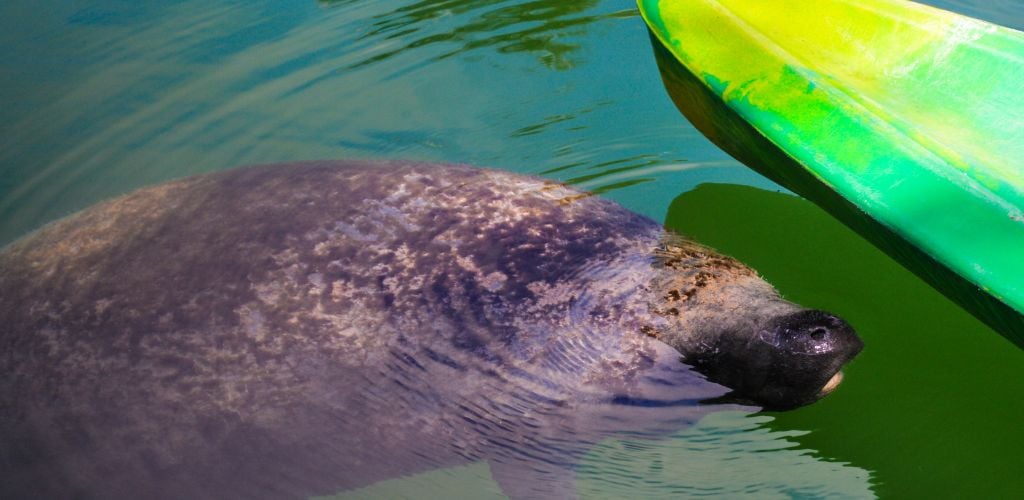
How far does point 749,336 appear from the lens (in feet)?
7.79

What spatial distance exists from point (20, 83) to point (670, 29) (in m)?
3.36

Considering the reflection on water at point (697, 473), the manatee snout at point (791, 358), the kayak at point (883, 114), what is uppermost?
the kayak at point (883, 114)

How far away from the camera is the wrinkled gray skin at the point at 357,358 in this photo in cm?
243

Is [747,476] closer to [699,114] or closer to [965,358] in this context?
[965,358]

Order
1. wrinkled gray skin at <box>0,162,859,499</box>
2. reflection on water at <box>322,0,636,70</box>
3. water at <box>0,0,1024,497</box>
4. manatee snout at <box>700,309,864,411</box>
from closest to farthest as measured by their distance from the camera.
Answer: manatee snout at <box>700,309,864,411</box> < wrinkled gray skin at <box>0,162,859,499</box> < water at <box>0,0,1024,497</box> < reflection on water at <box>322,0,636,70</box>

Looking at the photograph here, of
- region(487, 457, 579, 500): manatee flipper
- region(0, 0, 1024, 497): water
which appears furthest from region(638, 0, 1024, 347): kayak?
region(487, 457, 579, 500): manatee flipper

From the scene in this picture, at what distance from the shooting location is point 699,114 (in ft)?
11.7

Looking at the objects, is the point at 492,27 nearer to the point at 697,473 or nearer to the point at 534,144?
the point at 534,144

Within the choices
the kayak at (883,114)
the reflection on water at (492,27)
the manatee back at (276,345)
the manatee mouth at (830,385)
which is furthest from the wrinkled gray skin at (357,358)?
the reflection on water at (492,27)

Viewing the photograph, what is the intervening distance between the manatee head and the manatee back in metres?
0.28

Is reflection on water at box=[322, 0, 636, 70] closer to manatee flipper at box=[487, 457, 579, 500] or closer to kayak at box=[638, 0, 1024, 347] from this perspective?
kayak at box=[638, 0, 1024, 347]

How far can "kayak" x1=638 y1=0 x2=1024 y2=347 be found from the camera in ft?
8.80

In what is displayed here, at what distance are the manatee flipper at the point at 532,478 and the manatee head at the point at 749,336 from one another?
0.46m

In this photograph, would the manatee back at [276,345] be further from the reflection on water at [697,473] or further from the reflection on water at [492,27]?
the reflection on water at [492,27]
